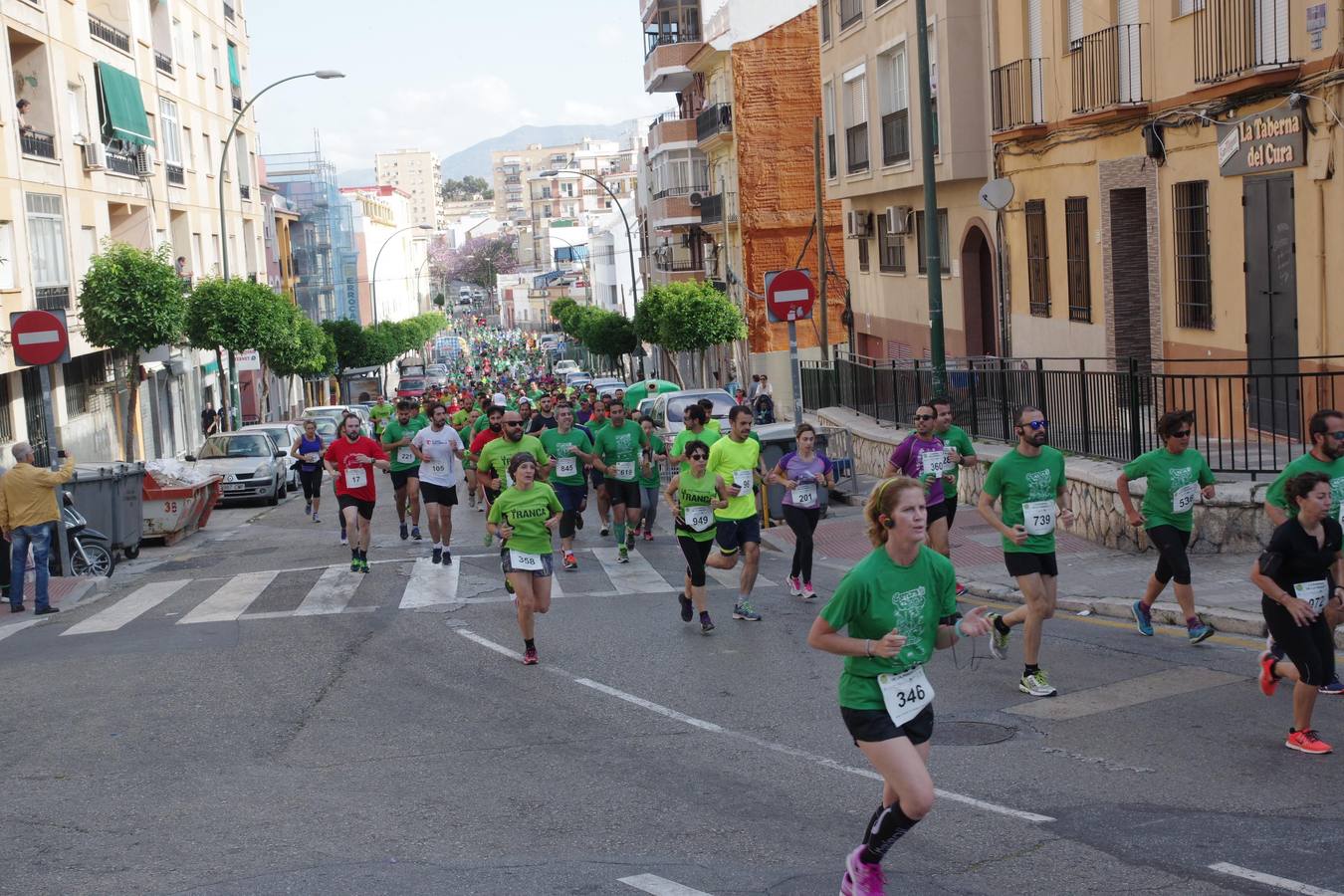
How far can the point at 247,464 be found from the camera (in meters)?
27.4

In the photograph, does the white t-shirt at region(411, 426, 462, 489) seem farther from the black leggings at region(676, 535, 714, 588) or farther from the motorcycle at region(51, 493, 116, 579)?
the black leggings at region(676, 535, 714, 588)

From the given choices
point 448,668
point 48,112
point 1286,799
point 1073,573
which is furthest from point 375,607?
point 48,112

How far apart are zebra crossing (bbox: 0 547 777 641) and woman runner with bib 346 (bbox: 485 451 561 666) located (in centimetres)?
290

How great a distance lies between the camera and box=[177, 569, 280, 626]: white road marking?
1402 centimetres

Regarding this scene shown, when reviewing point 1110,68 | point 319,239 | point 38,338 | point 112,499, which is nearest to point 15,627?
point 38,338

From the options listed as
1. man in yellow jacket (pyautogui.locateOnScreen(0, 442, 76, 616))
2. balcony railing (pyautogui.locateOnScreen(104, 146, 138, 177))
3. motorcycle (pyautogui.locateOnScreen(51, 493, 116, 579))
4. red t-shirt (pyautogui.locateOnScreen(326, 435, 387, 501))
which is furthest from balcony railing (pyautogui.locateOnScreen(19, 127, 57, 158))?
man in yellow jacket (pyautogui.locateOnScreen(0, 442, 76, 616))

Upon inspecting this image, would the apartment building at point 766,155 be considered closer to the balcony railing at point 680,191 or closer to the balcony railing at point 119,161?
the balcony railing at point 680,191

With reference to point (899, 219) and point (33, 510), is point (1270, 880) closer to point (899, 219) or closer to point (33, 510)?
point (33, 510)

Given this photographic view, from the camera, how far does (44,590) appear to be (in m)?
15.3

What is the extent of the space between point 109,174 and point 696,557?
93.0 feet

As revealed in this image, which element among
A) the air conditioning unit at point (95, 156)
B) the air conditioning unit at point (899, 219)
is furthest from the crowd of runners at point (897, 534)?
the air conditioning unit at point (95, 156)

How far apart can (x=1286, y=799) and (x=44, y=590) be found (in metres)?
12.3

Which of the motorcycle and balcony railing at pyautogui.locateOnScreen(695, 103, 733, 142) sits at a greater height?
balcony railing at pyautogui.locateOnScreen(695, 103, 733, 142)

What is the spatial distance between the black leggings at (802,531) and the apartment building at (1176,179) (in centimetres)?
431
